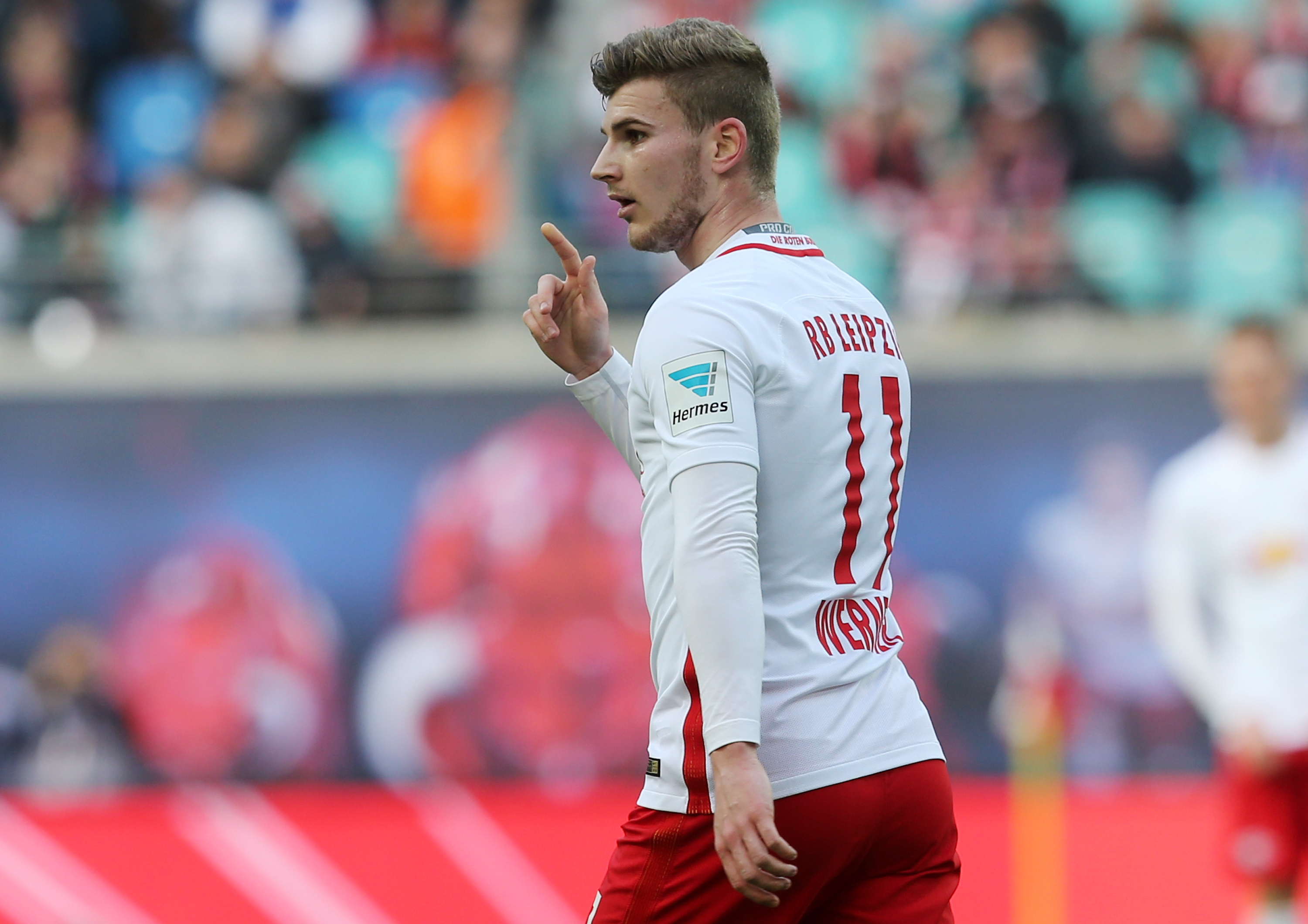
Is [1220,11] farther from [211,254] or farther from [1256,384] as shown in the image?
[211,254]

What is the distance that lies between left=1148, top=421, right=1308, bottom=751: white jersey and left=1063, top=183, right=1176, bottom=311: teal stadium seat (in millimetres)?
3476

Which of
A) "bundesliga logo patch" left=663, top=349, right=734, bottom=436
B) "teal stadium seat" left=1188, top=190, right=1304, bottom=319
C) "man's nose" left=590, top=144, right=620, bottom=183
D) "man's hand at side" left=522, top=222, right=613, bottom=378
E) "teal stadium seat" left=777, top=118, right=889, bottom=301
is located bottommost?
"bundesliga logo patch" left=663, top=349, right=734, bottom=436

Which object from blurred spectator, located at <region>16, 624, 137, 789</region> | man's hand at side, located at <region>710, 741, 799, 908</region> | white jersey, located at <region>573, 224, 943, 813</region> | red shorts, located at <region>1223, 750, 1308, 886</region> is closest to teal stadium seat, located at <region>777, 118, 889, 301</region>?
red shorts, located at <region>1223, 750, 1308, 886</region>

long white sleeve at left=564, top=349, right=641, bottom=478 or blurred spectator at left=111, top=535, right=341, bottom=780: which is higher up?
long white sleeve at left=564, top=349, right=641, bottom=478

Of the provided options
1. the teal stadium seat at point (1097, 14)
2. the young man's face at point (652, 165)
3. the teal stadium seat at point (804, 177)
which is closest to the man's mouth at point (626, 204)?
the young man's face at point (652, 165)

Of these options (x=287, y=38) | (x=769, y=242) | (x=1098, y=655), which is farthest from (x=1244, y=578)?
(x=287, y=38)

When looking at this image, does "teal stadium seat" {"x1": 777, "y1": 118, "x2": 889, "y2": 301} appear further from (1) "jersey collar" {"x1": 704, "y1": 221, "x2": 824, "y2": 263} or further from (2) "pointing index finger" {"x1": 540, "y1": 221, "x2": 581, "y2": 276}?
(1) "jersey collar" {"x1": 704, "y1": 221, "x2": 824, "y2": 263}

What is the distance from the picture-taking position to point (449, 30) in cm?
1095

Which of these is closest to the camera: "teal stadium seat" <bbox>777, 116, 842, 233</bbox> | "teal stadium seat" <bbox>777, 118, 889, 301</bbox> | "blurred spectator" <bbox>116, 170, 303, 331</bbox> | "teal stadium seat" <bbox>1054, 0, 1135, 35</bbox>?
"teal stadium seat" <bbox>777, 118, 889, 301</bbox>

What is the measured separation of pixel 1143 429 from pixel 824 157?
2.51 metres

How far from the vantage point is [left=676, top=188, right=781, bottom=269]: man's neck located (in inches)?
106

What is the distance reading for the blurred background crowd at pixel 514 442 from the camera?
29.6ft

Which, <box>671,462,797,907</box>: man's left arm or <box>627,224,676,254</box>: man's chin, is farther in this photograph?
<box>627,224,676,254</box>: man's chin

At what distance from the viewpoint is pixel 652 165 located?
2656 mm
